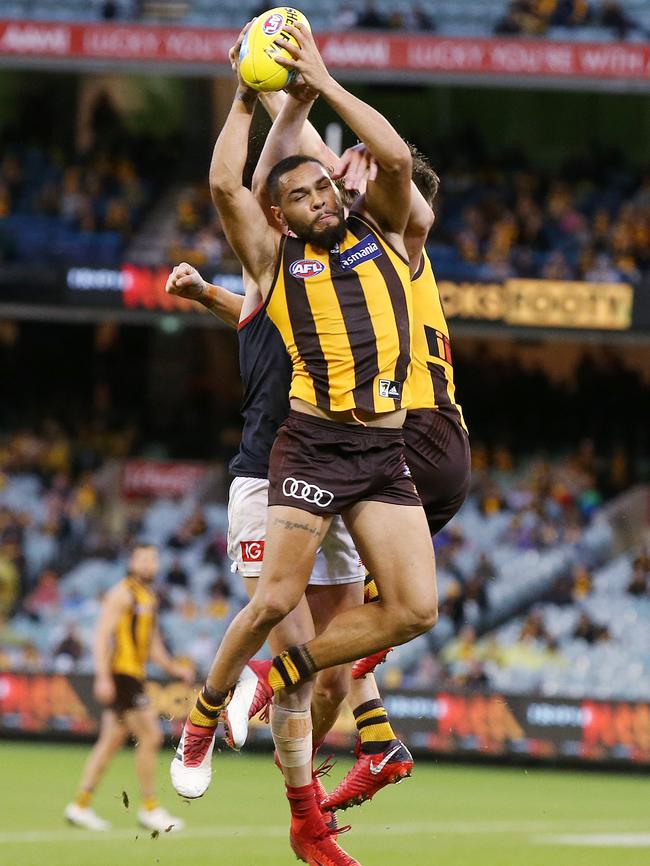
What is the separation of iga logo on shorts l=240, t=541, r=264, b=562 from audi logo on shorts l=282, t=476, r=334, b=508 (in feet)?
1.87

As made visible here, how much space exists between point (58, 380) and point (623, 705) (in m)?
10.7

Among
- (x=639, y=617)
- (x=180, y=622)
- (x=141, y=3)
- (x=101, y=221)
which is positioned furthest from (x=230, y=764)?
(x=141, y=3)

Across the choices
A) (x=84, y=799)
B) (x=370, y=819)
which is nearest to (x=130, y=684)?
(x=84, y=799)

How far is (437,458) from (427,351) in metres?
0.53

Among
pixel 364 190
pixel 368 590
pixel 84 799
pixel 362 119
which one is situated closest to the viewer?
pixel 362 119

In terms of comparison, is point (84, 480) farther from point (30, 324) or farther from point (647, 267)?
point (647, 267)

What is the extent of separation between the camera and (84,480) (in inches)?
872

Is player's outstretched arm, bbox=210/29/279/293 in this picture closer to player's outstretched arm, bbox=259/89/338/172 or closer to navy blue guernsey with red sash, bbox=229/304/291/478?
player's outstretched arm, bbox=259/89/338/172

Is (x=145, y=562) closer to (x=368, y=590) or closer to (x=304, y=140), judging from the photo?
(x=368, y=590)

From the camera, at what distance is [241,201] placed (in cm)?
685

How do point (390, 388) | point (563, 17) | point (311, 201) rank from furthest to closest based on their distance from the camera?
point (563, 17) → point (390, 388) → point (311, 201)

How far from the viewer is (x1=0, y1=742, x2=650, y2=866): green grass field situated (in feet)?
38.0

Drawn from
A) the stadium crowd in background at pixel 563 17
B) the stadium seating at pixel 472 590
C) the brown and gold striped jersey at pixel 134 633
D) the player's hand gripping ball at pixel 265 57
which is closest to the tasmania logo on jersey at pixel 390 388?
the player's hand gripping ball at pixel 265 57

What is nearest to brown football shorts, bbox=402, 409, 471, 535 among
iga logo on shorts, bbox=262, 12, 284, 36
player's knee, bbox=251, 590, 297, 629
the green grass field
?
player's knee, bbox=251, 590, 297, 629
